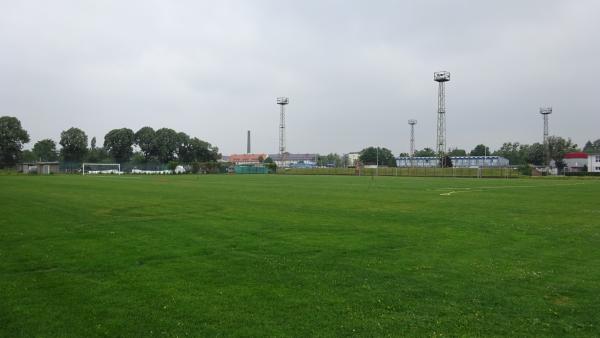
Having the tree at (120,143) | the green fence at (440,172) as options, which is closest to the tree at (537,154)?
the green fence at (440,172)

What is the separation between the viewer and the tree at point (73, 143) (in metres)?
126

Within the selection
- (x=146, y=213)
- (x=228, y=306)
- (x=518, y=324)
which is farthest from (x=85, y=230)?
(x=518, y=324)

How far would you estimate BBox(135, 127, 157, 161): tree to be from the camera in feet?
452

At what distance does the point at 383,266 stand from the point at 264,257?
2.88m

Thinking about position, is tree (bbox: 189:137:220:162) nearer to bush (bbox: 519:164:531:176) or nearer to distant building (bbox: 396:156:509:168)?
distant building (bbox: 396:156:509:168)

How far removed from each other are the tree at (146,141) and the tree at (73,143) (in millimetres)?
16381

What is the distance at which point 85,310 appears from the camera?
6.59 metres

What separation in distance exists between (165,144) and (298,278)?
135m

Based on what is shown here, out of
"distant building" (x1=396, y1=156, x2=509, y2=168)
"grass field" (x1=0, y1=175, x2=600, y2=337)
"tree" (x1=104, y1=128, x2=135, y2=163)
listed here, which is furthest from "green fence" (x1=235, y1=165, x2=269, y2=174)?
"grass field" (x1=0, y1=175, x2=600, y2=337)

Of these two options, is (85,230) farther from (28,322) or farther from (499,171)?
(499,171)

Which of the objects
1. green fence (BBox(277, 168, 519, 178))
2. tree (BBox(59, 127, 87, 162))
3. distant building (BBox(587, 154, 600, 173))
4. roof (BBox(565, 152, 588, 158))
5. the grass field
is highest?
tree (BBox(59, 127, 87, 162))

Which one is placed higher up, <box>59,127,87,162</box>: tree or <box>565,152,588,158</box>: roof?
<box>59,127,87,162</box>: tree

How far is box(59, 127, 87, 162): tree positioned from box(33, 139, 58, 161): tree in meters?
47.2

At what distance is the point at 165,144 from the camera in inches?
5364
